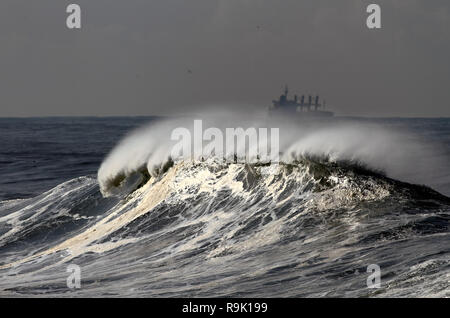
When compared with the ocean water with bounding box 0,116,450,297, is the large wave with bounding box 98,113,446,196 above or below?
above

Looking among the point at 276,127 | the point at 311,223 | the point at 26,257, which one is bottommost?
the point at 26,257

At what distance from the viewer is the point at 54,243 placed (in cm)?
1734

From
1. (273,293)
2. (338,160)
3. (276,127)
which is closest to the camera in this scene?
(273,293)

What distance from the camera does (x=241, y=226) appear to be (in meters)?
15.5

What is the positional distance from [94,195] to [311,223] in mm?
8977

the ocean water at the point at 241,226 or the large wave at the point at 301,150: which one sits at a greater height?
the large wave at the point at 301,150

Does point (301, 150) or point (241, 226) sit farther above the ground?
point (301, 150)

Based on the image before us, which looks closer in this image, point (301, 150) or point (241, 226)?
point (241, 226)

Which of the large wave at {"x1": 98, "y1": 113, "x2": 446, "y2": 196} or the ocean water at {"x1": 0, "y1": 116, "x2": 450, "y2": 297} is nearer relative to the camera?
the ocean water at {"x1": 0, "y1": 116, "x2": 450, "y2": 297}

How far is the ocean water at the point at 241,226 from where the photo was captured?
1167 centimetres

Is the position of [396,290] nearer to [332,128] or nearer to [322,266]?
[322,266]

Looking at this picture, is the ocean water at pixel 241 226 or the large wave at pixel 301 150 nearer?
the ocean water at pixel 241 226

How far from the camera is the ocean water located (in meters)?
11.7
